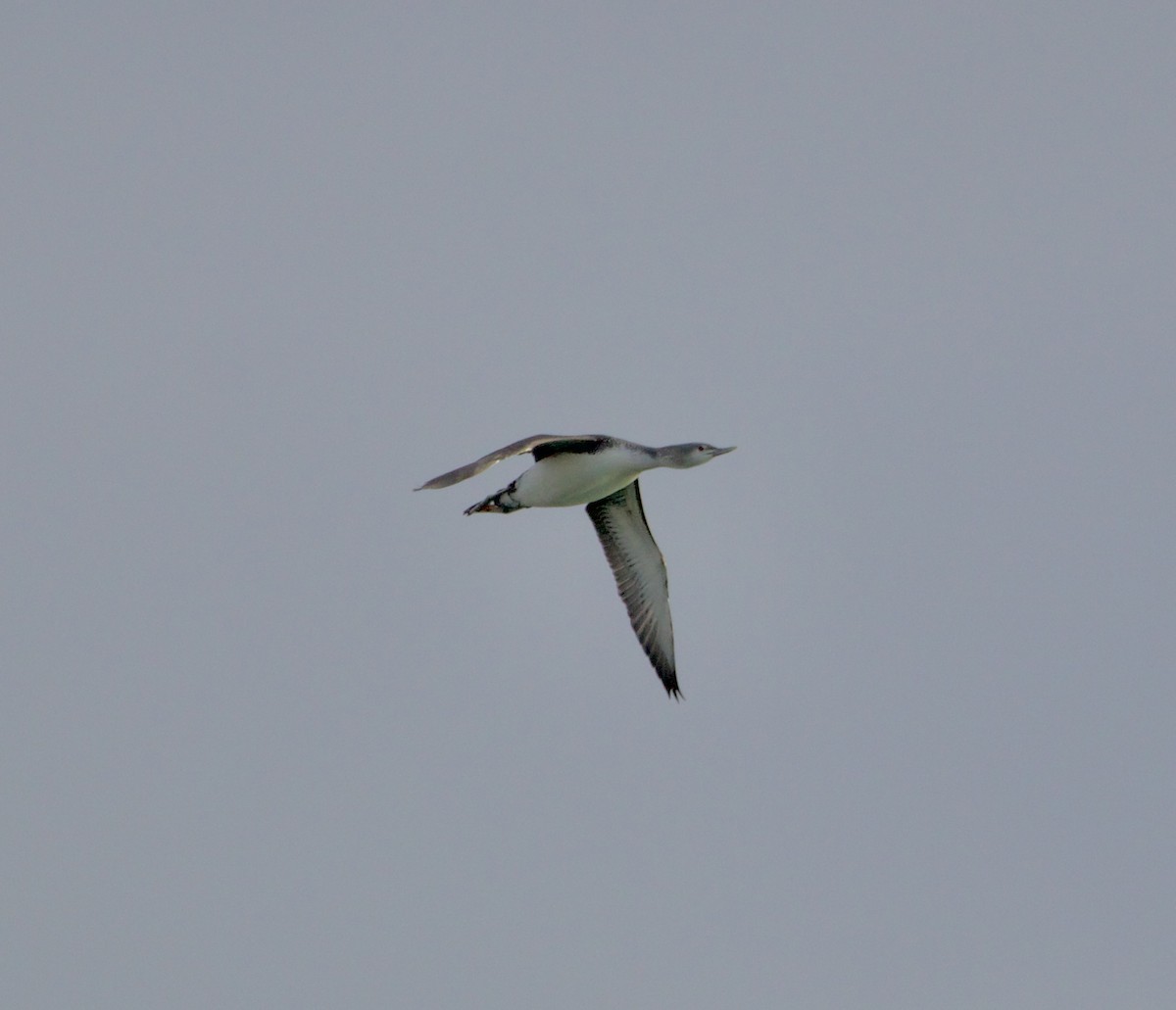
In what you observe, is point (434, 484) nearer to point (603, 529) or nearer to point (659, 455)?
point (659, 455)

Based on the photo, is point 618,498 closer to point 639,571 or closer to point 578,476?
point 639,571

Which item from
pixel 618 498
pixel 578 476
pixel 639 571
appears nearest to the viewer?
pixel 578 476

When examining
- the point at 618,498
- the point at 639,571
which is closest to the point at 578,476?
the point at 618,498

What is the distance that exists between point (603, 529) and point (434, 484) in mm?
8203

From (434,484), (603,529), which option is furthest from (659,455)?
(434,484)

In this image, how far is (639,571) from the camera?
1128 inches

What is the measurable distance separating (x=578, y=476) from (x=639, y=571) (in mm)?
3236

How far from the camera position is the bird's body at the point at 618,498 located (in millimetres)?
25766

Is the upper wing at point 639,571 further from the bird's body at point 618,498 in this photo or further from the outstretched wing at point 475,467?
the outstretched wing at point 475,467

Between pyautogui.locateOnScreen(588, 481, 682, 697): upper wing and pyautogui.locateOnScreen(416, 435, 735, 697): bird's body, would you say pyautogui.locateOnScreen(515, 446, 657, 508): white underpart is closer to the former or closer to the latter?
pyautogui.locateOnScreen(416, 435, 735, 697): bird's body

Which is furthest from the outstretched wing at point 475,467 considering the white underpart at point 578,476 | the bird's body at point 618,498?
the white underpart at point 578,476

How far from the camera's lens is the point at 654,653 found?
94.9 feet

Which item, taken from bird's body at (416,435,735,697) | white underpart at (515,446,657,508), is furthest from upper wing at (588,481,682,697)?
white underpart at (515,446,657,508)

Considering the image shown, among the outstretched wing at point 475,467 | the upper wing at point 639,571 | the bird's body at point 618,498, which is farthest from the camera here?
the upper wing at point 639,571
